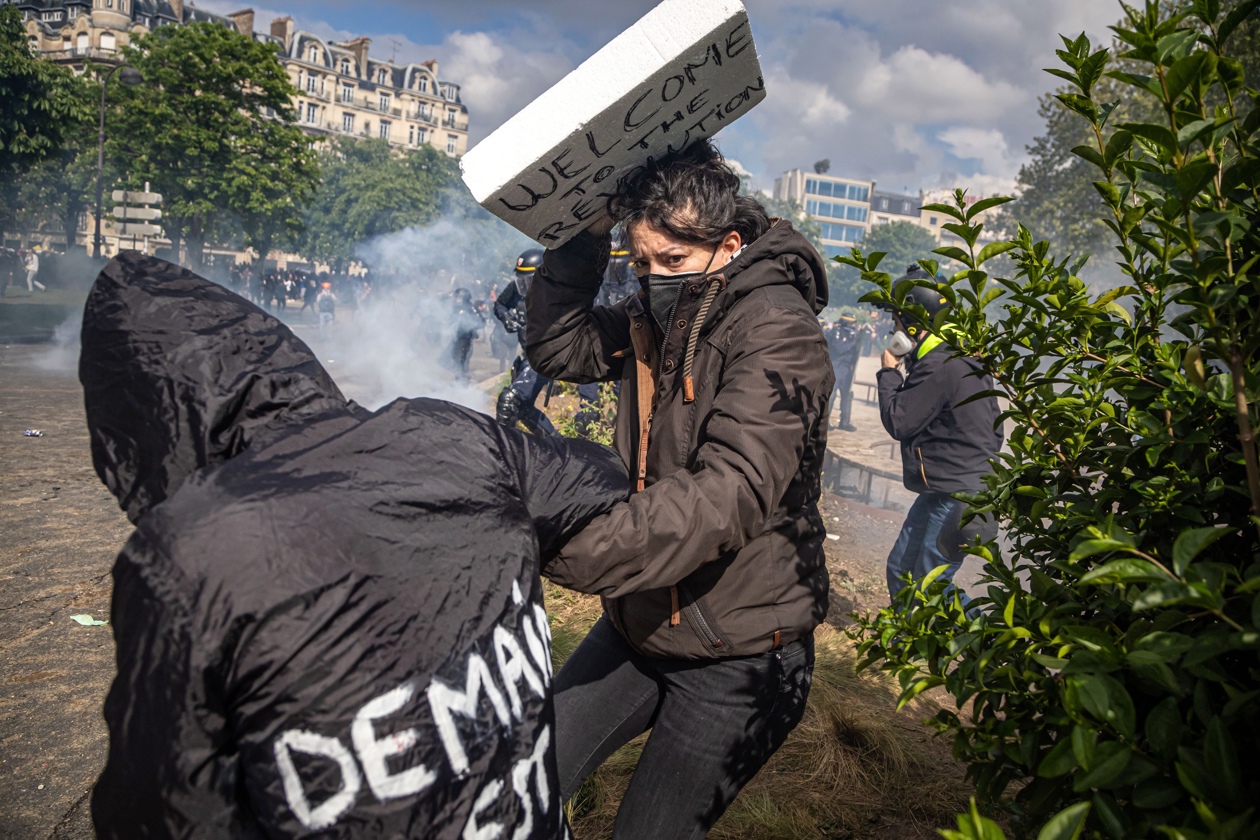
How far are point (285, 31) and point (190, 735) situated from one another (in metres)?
92.5

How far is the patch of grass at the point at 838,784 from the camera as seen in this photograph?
275 centimetres

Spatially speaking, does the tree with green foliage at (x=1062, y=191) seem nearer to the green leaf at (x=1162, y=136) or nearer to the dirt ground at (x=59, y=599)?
the dirt ground at (x=59, y=599)

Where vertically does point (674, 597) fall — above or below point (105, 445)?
below

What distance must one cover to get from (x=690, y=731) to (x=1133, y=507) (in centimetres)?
97

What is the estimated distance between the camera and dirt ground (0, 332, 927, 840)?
304 cm

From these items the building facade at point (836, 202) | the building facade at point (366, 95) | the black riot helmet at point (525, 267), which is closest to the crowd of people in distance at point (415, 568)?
the black riot helmet at point (525, 267)

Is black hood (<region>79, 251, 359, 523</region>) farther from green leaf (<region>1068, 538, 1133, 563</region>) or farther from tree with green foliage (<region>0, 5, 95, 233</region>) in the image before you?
tree with green foliage (<region>0, 5, 95, 233</region>)

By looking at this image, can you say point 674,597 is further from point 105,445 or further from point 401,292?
point 401,292

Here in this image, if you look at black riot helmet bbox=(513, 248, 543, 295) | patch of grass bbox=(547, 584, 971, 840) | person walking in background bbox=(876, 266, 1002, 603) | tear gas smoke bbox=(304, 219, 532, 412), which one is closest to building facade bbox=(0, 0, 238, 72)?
tear gas smoke bbox=(304, 219, 532, 412)

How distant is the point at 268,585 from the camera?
990mm

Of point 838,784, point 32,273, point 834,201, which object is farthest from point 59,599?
point 834,201

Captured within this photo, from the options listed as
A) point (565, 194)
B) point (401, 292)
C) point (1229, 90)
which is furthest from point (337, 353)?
point (1229, 90)

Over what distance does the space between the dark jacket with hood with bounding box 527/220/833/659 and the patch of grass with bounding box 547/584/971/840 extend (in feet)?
3.68

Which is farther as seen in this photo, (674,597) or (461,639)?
(674,597)
